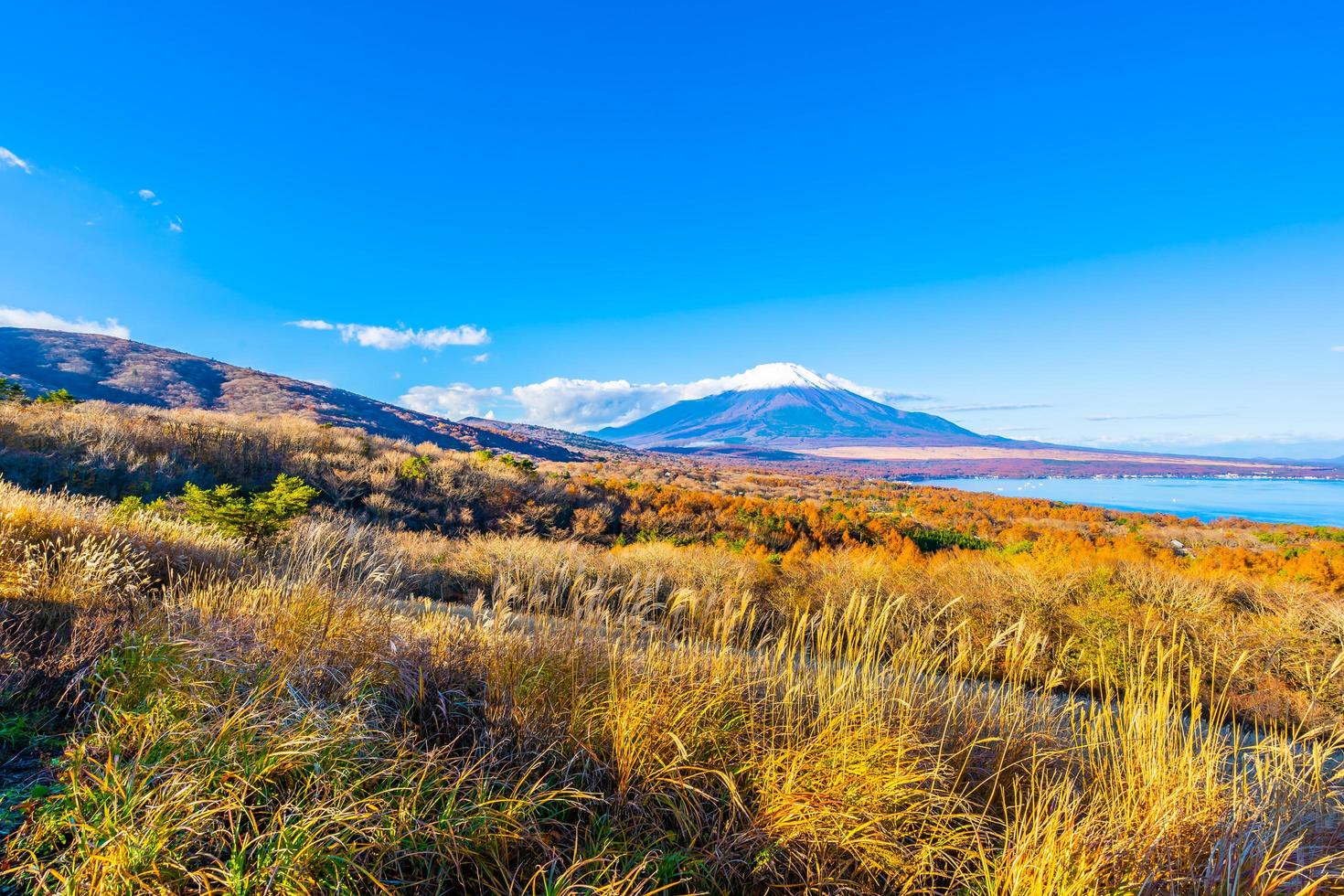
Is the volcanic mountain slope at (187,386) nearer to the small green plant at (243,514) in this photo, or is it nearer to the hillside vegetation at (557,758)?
the small green plant at (243,514)

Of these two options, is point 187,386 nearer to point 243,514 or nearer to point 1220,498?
point 243,514

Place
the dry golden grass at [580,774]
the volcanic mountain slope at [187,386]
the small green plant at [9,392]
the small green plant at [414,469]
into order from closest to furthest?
the dry golden grass at [580,774]
the small green plant at [9,392]
the small green plant at [414,469]
the volcanic mountain slope at [187,386]

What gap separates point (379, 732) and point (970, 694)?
11.1 feet

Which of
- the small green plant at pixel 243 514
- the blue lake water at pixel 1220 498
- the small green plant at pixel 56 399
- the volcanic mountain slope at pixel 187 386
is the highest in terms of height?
the volcanic mountain slope at pixel 187 386

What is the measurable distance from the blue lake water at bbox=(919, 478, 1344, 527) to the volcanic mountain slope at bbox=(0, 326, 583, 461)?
184 feet

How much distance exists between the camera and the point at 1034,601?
25.5 feet

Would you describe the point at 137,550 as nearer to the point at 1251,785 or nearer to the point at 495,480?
the point at 1251,785

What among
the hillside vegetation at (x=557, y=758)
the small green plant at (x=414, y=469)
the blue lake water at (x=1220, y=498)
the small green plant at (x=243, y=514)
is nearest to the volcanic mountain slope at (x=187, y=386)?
the small green plant at (x=414, y=469)

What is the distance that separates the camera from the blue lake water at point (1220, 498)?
137ft

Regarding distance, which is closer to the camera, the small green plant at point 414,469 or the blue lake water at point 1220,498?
the small green plant at point 414,469

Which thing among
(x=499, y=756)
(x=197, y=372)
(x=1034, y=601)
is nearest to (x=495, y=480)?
(x=1034, y=601)

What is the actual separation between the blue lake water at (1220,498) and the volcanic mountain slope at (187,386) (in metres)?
56.0

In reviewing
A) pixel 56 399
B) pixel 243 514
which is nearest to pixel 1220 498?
pixel 243 514

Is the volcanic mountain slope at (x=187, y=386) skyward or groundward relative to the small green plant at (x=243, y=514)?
skyward
